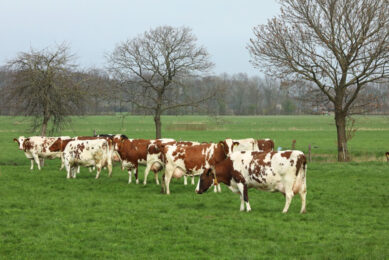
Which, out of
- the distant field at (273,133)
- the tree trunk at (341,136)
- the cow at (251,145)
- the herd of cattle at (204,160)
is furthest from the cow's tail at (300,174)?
the tree trunk at (341,136)

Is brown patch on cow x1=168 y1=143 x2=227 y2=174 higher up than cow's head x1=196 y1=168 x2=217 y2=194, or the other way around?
brown patch on cow x1=168 y1=143 x2=227 y2=174

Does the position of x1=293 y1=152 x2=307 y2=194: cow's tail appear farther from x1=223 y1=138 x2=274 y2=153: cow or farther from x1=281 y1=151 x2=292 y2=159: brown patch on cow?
x1=223 y1=138 x2=274 y2=153: cow

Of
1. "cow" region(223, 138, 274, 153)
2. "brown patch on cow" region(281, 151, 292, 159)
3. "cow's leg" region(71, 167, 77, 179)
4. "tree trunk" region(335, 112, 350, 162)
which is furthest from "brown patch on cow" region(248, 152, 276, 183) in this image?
"tree trunk" region(335, 112, 350, 162)

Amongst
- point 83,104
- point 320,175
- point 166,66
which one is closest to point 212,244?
point 320,175

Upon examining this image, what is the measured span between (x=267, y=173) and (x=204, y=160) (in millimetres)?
3896

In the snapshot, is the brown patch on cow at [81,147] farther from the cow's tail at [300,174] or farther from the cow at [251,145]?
the cow's tail at [300,174]

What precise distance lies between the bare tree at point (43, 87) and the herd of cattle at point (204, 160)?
2640 mm

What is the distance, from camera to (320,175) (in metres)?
22.3

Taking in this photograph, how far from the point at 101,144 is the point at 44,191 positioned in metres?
4.10

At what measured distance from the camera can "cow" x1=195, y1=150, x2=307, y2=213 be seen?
12812 millimetres

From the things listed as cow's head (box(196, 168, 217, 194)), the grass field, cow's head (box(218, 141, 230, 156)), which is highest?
cow's head (box(218, 141, 230, 156))

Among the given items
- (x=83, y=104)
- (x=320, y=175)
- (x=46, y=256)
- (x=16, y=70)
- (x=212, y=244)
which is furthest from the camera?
(x=83, y=104)

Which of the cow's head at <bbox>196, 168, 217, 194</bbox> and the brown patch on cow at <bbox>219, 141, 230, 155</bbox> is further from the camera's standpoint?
the brown patch on cow at <bbox>219, 141, 230, 155</bbox>

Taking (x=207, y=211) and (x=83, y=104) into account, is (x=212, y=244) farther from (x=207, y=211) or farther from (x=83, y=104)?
(x=83, y=104)
